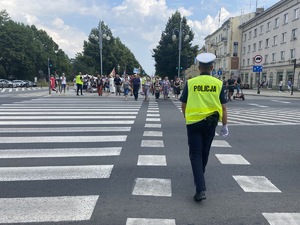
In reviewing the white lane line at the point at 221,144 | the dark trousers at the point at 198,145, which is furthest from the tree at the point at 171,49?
the dark trousers at the point at 198,145

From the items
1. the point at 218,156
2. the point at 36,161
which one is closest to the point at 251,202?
the point at 218,156

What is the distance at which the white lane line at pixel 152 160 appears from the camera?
5.47 metres

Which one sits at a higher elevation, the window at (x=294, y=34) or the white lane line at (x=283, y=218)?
the window at (x=294, y=34)

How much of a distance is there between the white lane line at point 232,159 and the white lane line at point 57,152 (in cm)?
206

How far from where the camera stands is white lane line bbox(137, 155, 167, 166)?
547cm

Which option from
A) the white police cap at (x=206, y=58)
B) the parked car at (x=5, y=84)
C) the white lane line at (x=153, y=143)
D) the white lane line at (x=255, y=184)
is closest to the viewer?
the white police cap at (x=206, y=58)

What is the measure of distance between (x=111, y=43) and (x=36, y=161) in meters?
66.8

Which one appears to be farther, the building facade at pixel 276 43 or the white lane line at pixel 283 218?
the building facade at pixel 276 43

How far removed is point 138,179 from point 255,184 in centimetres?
178

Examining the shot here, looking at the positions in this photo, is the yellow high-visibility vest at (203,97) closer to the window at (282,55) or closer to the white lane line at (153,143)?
the white lane line at (153,143)

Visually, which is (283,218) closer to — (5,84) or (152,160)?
(152,160)

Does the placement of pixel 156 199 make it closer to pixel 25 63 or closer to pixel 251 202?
pixel 251 202

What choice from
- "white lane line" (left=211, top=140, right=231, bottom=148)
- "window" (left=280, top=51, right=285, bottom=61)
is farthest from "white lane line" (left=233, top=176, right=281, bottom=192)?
"window" (left=280, top=51, right=285, bottom=61)

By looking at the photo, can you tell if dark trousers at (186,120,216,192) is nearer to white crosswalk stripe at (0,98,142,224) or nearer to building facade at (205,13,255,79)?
white crosswalk stripe at (0,98,142,224)
